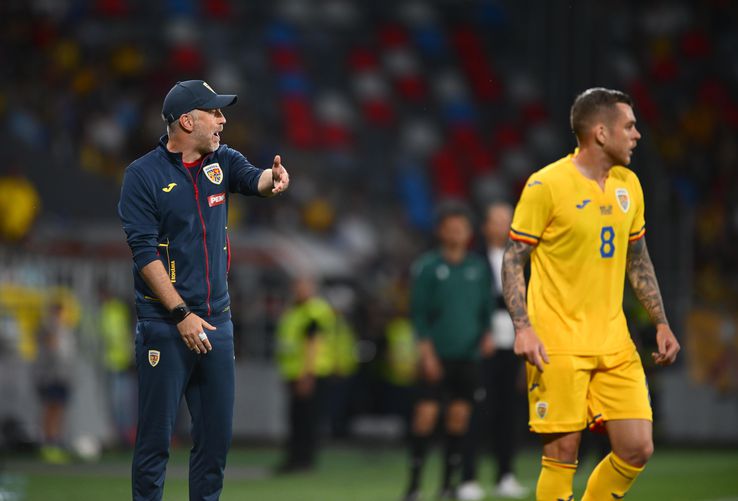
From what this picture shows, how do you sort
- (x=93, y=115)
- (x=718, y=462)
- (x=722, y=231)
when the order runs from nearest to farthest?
(x=718, y=462), (x=722, y=231), (x=93, y=115)

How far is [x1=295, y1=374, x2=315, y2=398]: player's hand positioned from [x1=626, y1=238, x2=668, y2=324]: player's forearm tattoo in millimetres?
8252

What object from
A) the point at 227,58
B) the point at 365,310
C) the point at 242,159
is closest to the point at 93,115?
the point at 227,58

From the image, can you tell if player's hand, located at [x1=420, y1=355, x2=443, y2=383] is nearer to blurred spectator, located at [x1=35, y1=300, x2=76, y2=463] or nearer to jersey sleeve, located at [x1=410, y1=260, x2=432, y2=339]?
jersey sleeve, located at [x1=410, y1=260, x2=432, y2=339]

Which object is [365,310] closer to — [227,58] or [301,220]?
[301,220]

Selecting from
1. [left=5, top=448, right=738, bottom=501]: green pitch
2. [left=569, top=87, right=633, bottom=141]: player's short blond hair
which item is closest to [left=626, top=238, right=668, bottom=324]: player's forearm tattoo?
[left=569, top=87, right=633, bottom=141]: player's short blond hair

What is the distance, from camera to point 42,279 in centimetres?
1773

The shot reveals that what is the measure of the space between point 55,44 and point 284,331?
12.4m

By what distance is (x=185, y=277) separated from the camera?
22.9ft

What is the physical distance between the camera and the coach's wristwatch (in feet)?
22.3

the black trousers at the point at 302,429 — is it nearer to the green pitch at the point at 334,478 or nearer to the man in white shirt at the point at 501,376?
the green pitch at the point at 334,478

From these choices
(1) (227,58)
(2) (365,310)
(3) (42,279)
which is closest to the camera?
(3) (42,279)

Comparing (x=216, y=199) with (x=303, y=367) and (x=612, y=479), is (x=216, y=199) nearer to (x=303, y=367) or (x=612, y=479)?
(x=612, y=479)

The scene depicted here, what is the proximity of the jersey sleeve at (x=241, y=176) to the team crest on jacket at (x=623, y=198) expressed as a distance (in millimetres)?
1873

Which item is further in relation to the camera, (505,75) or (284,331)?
(505,75)
